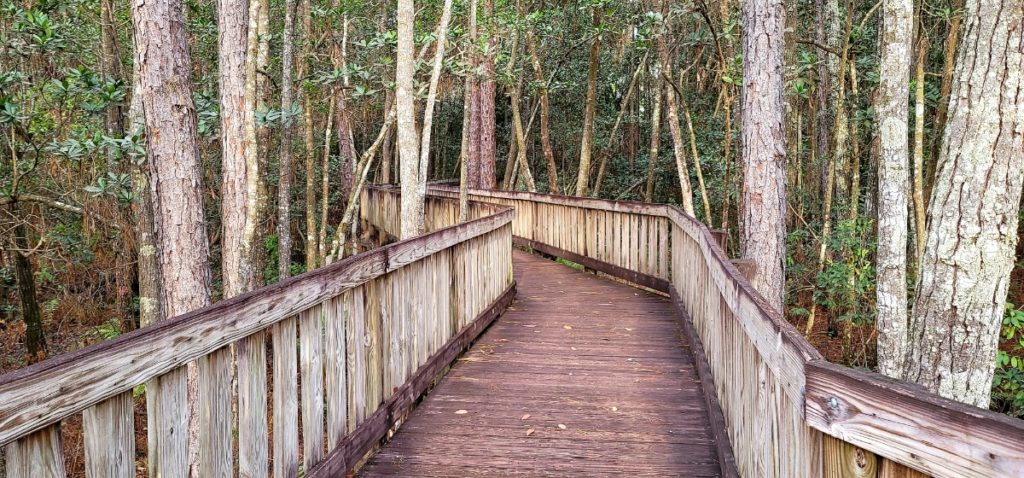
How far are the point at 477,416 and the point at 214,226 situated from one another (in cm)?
1627

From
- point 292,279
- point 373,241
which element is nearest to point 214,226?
point 373,241

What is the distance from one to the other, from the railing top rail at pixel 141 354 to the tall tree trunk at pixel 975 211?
12.2 ft

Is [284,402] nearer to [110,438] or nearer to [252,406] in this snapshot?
[252,406]

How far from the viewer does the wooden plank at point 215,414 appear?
8.71 feet

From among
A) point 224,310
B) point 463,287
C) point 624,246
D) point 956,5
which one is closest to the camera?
point 224,310

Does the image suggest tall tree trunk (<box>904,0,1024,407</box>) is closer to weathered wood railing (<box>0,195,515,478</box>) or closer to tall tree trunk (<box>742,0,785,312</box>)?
tall tree trunk (<box>742,0,785,312</box>)

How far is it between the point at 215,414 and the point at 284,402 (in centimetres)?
59

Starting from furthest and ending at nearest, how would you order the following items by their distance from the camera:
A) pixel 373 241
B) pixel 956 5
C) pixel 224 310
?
pixel 373 241 < pixel 956 5 < pixel 224 310

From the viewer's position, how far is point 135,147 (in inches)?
282

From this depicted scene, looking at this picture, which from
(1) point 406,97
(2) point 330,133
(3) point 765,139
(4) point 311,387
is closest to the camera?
(4) point 311,387

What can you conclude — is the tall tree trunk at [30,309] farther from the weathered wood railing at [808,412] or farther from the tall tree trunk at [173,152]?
the weathered wood railing at [808,412]

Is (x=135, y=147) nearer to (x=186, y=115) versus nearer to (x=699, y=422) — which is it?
(x=186, y=115)

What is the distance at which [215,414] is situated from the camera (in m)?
2.72

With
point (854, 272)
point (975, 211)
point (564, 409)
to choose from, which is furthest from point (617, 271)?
point (975, 211)
